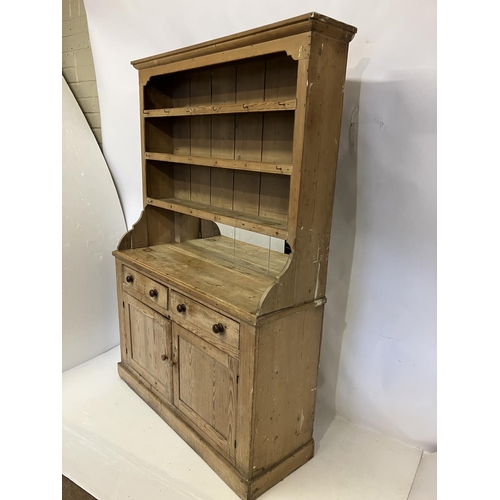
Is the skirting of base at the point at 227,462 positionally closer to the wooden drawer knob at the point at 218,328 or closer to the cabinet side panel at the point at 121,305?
the cabinet side panel at the point at 121,305

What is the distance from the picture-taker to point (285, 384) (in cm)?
173

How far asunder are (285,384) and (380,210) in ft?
2.94

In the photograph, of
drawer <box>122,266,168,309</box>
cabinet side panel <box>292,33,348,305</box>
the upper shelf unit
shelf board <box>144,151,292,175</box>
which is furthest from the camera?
drawer <box>122,266,168,309</box>

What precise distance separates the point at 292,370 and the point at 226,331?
34cm

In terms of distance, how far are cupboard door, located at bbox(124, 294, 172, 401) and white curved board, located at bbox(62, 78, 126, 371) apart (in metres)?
0.46

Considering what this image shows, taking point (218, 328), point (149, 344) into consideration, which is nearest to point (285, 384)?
point (218, 328)

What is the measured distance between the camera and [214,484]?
181 cm

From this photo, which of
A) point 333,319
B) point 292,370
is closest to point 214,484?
point 292,370

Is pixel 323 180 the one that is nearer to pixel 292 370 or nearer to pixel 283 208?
pixel 283 208

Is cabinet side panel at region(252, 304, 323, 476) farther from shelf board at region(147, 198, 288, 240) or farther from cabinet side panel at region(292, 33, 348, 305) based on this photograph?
shelf board at region(147, 198, 288, 240)

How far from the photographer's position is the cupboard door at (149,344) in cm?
211

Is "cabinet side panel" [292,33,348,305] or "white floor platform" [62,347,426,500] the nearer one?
"cabinet side panel" [292,33,348,305]

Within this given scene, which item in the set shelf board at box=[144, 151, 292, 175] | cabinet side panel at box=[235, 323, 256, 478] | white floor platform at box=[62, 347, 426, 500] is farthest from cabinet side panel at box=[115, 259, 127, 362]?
cabinet side panel at box=[235, 323, 256, 478]

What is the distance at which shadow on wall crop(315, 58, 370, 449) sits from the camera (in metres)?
1.86
